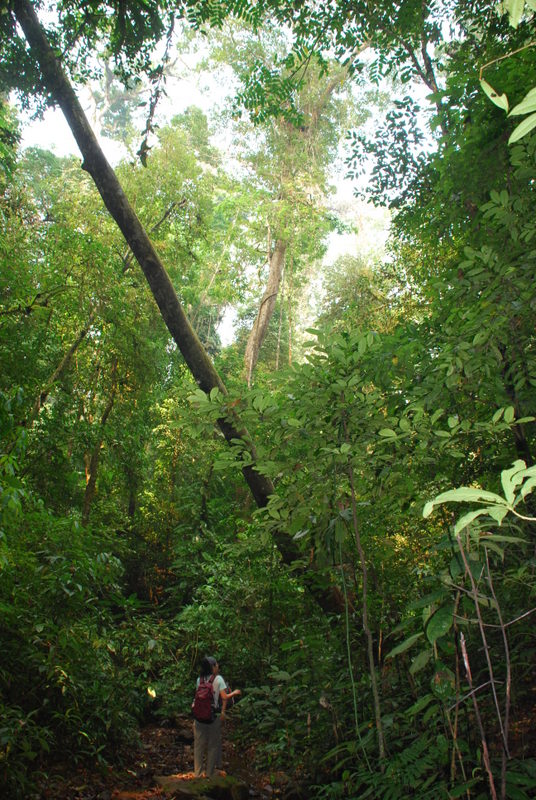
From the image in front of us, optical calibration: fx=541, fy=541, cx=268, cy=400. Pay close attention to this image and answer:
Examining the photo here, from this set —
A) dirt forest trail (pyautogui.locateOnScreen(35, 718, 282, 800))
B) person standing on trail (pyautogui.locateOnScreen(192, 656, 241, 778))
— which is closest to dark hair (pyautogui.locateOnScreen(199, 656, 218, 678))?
person standing on trail (pyautogui.locateOnScreen(192, 656, 241, 778))

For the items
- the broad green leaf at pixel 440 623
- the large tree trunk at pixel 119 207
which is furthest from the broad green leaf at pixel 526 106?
the large tree trunk at pixel 119 207

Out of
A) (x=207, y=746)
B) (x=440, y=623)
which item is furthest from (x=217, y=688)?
(x=440, y=623)

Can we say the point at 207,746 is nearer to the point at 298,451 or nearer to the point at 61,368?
the point at 298,451

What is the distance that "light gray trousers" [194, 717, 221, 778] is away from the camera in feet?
14.6

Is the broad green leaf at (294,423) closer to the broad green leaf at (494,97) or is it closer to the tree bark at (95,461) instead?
the broad green leaf at (494,97)

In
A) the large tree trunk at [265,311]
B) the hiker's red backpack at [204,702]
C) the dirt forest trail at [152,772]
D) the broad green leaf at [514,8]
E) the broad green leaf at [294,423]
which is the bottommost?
the dirt forest trail at [152,772]

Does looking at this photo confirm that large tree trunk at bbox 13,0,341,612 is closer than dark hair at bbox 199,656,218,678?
No

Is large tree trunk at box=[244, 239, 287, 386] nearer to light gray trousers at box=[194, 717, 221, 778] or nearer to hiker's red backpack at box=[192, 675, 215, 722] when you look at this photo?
hiker's red backpack at box=[192, 675, 215, 722]

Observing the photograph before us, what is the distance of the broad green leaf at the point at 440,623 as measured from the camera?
120 cm

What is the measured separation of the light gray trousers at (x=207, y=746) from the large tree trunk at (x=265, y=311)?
310 inches

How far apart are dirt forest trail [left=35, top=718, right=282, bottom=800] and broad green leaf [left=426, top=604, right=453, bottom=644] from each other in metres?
3.41

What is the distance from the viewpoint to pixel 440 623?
4.01ft

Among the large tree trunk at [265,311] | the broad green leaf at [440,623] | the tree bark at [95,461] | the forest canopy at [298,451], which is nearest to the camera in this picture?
the broad green leaf at [440,623]

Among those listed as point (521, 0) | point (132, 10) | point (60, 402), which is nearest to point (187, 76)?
point (132, 10)
